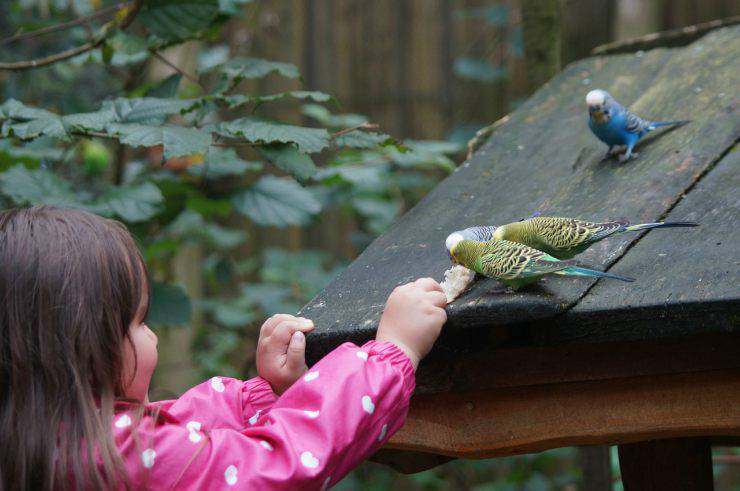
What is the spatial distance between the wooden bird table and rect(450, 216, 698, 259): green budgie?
0.03m

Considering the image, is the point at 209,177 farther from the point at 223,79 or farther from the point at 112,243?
the point at 112,243

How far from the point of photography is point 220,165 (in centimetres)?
220

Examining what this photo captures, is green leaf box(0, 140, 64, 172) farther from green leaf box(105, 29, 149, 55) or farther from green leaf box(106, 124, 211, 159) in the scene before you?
green leaf box(106, 124, 211, 159)

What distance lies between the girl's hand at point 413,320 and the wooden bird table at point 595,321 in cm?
3

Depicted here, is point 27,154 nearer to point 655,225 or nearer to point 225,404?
Answer: point 225,404

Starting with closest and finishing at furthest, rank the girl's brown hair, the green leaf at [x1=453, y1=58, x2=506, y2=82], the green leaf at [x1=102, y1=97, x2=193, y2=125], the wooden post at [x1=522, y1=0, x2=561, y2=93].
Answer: the girl's brown hair, the green leaf at [x1=102, y1=97, x2=193, y2=125], the wooden post at [x1=522, y1=0, x2=561, y2=93], the green leaf at [x1=453, y1=58, x2=506, y2=82]

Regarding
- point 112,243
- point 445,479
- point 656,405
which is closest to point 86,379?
point 112,243

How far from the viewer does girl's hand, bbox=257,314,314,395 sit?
125 centimetres

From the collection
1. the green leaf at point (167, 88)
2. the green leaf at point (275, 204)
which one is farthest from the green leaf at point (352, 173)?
the green leaf at point (167, 88)

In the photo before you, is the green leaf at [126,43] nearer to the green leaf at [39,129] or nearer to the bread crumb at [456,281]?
the green leaf at [39,129]

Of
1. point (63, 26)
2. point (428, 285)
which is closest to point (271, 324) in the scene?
point (428, 285)

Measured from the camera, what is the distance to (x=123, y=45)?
6.69 feet

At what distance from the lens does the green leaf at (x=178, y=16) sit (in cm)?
201

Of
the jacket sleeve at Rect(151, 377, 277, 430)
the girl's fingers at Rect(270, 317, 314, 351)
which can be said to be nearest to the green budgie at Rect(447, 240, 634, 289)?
the girl's fingers at Rect(270, 317, 314, 351)
